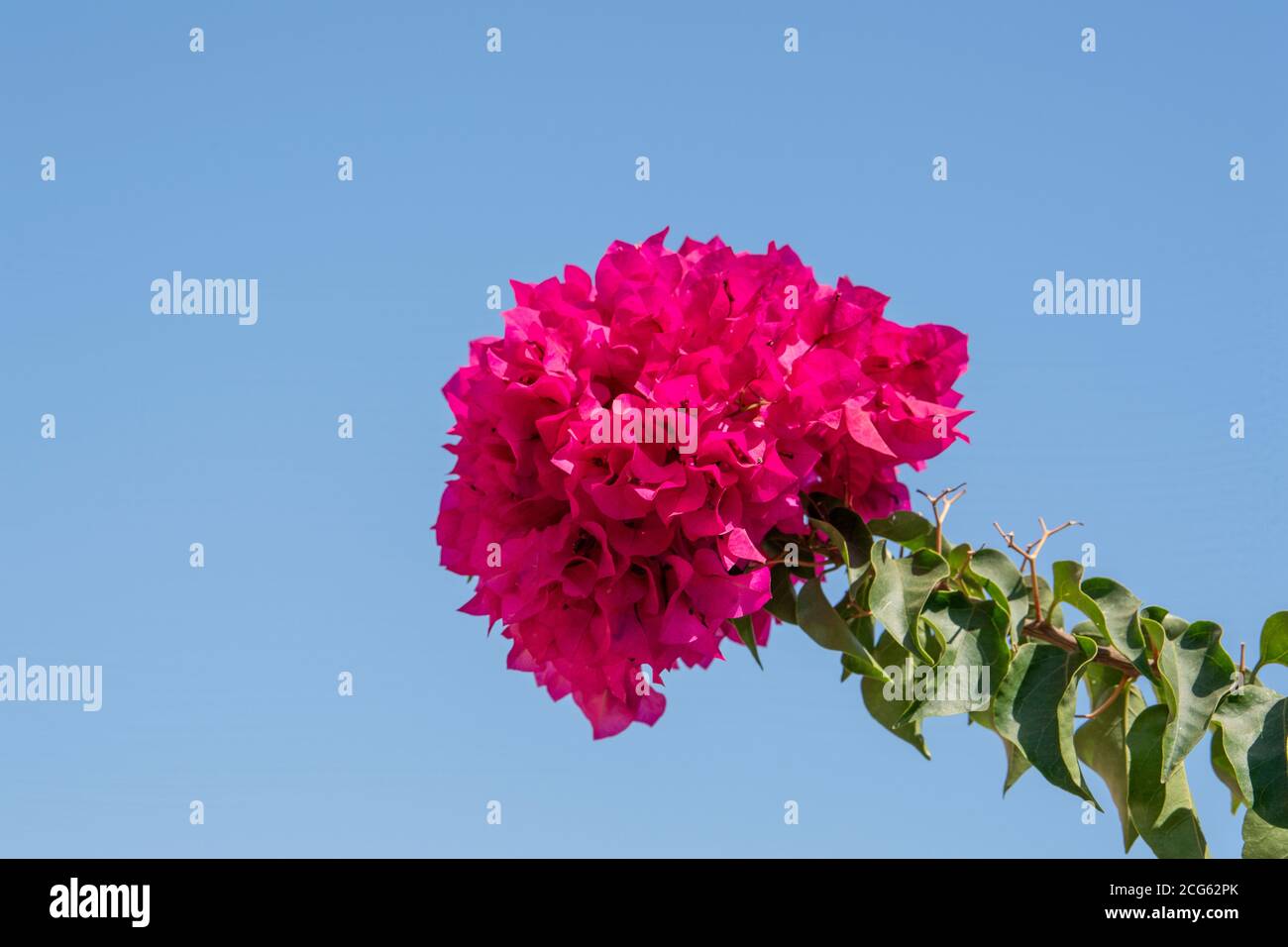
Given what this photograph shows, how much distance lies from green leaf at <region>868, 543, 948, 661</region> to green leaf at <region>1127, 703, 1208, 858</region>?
362 millimetres

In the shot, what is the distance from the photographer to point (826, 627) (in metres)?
1.80

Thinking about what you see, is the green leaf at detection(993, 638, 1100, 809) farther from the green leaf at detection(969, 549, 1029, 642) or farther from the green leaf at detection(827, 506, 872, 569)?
the green leaf at detection(827, 506, 872, 569)

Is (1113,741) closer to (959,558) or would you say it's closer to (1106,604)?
(1106,604)

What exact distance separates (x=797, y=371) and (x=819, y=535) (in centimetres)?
27

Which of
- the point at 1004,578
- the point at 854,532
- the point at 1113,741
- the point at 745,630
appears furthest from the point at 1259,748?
the point at 745,630

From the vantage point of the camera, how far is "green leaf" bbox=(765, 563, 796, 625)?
1.88 m

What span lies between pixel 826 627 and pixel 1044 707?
331mm

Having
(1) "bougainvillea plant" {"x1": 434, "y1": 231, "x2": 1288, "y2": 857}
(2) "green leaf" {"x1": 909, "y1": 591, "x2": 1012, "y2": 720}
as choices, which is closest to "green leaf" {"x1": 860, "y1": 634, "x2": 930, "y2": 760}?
(1) "bougainvillea plant" {"x1": 434, "y1": 231, "x2": 1288, "y2": 857}

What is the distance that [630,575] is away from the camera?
69.5 inches

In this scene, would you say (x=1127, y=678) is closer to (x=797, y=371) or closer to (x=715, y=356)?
(x=797, y=371)

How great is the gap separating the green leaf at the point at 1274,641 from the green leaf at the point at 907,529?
495 mm

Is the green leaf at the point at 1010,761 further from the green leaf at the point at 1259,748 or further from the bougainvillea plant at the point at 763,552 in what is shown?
the green leaf at the point at 1259,748

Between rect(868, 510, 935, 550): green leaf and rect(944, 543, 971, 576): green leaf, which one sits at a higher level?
rect(868, 510, 935, 550): green leaf

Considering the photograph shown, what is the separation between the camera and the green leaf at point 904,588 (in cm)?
173
